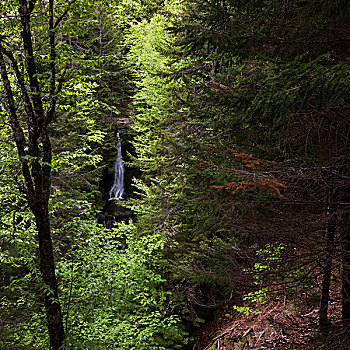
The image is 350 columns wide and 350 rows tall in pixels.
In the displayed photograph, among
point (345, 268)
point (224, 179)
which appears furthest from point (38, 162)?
point (345, 268)

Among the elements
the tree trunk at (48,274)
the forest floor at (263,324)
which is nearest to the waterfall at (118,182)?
the forest floor at (263,324)

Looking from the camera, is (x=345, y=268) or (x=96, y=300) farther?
(x=96, y=300)

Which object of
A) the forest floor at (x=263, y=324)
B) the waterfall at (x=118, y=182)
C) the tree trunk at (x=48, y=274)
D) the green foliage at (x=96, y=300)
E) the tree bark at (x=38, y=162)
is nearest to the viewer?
the forest floor at (x=263, y=324)

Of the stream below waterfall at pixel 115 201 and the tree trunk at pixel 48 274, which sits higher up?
the stream below waterfall at pixel 115 201

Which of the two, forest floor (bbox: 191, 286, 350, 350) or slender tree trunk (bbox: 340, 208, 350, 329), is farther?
forest floor (bbox: 191, 286, 350, 350)

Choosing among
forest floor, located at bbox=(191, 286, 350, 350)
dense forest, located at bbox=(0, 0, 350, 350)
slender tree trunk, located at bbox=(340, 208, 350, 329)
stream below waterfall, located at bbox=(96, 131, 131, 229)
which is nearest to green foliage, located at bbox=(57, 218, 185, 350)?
dense forest, located at bbox=(0, 0, 350, 350)

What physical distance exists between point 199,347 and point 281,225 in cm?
605

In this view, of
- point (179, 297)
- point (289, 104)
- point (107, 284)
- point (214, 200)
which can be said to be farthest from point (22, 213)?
point (289, 104)

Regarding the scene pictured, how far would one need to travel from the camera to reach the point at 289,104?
235 centimetres

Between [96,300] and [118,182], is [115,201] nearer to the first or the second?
[118,182]

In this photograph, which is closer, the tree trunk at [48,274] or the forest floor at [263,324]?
the forest floor at [263,324]

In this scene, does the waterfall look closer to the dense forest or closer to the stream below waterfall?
the stream below waterfall

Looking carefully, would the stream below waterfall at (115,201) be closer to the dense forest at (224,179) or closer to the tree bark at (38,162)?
the dense forest at (224,179)

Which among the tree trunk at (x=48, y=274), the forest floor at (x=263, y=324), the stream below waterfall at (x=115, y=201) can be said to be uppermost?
the stream below waterfall at (x=115, y=201)
